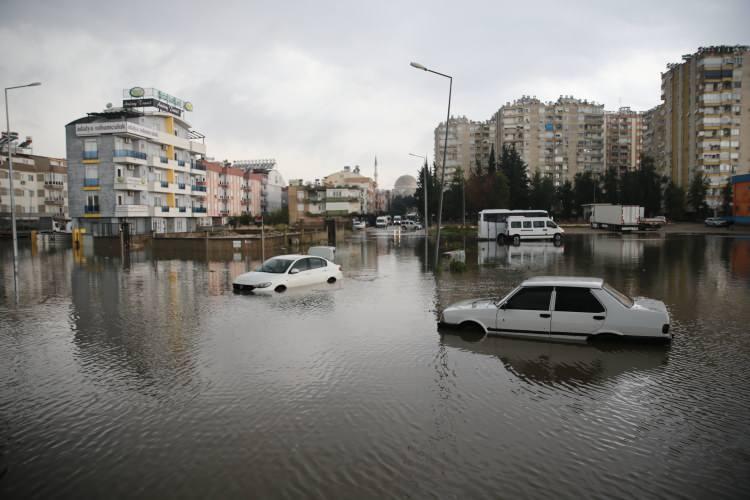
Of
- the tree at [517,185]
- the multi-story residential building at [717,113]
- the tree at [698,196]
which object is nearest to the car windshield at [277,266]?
the tree at [517,185]

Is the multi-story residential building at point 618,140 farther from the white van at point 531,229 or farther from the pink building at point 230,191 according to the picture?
the white van at point 531,229

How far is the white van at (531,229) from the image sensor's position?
46.5 metres

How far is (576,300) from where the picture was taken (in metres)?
10.4

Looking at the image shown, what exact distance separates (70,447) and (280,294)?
11.6m

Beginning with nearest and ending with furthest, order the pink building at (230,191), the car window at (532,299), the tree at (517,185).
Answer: the car window at (532,299) < the tree at (517,185) < the pink building at (230,191)

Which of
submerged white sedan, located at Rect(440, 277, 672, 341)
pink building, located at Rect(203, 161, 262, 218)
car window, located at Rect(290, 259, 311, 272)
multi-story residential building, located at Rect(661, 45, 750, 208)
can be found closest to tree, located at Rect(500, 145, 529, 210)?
multi-story residential building, located at Rect(661, 45, 750, 208)

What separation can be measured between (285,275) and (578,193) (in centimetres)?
8509

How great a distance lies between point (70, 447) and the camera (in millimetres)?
6004

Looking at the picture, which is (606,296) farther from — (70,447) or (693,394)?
(70,447)

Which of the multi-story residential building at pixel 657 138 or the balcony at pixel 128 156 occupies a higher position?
the multi-story residential building at pixel 657 138

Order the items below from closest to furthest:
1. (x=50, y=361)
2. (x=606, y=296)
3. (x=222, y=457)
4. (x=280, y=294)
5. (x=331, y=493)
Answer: (x=331, y=493)
(x=222, y=457)
(x=50, y=361)
(x=606, y=296)
(x=280, y=294)

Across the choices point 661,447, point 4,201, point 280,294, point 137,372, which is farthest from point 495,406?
point 4,201

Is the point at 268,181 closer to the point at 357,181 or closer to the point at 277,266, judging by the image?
the point at 357,181

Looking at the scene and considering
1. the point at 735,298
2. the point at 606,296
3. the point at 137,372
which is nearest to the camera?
the point at 137,372
